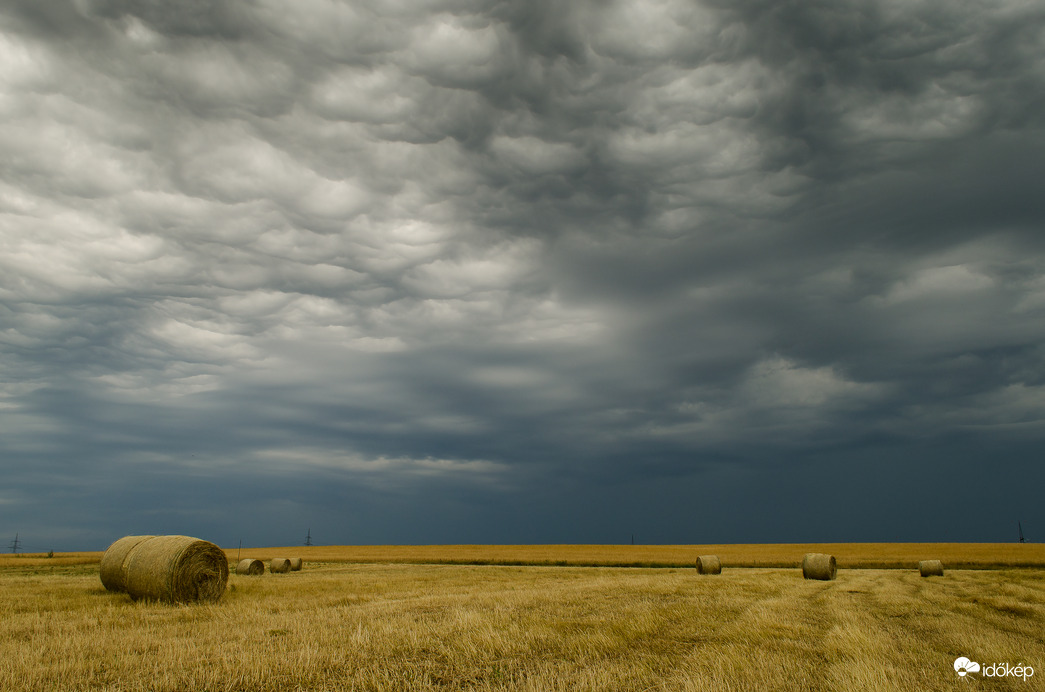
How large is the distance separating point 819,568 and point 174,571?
26.3 metres

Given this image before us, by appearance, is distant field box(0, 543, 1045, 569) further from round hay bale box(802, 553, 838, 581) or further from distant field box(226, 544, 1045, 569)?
round hay bale box(802, 553, 838, 581)

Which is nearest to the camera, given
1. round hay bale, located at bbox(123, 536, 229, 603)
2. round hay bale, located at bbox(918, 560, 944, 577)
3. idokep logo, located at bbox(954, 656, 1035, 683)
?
idokep logo, located at bbox(954, 656, 1035, 683)

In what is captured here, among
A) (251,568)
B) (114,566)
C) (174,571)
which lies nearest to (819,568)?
(174,571)

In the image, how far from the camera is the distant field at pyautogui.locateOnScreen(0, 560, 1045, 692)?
25.1ft

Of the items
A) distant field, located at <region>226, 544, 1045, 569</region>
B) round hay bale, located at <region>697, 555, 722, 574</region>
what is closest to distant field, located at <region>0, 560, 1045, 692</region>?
round hay bale, located at <region>697, 555, 722, 574</region>

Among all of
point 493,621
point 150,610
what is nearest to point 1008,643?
point 493,621

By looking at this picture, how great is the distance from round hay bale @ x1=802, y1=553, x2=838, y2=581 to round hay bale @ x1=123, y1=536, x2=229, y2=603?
24.9 meters

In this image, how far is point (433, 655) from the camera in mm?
9148

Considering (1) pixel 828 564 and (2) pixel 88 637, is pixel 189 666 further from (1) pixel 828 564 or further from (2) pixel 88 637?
(1) pixel 828 564

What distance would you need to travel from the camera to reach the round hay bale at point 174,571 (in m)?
16.4

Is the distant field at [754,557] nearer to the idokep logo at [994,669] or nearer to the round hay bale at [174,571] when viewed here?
the round hay bale at [174,571]

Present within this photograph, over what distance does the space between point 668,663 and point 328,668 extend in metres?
4.85

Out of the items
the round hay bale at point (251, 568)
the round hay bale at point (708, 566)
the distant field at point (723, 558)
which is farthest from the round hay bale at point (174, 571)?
the distant field at point (723, 558)

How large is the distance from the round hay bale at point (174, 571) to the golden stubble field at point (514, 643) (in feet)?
2.10
